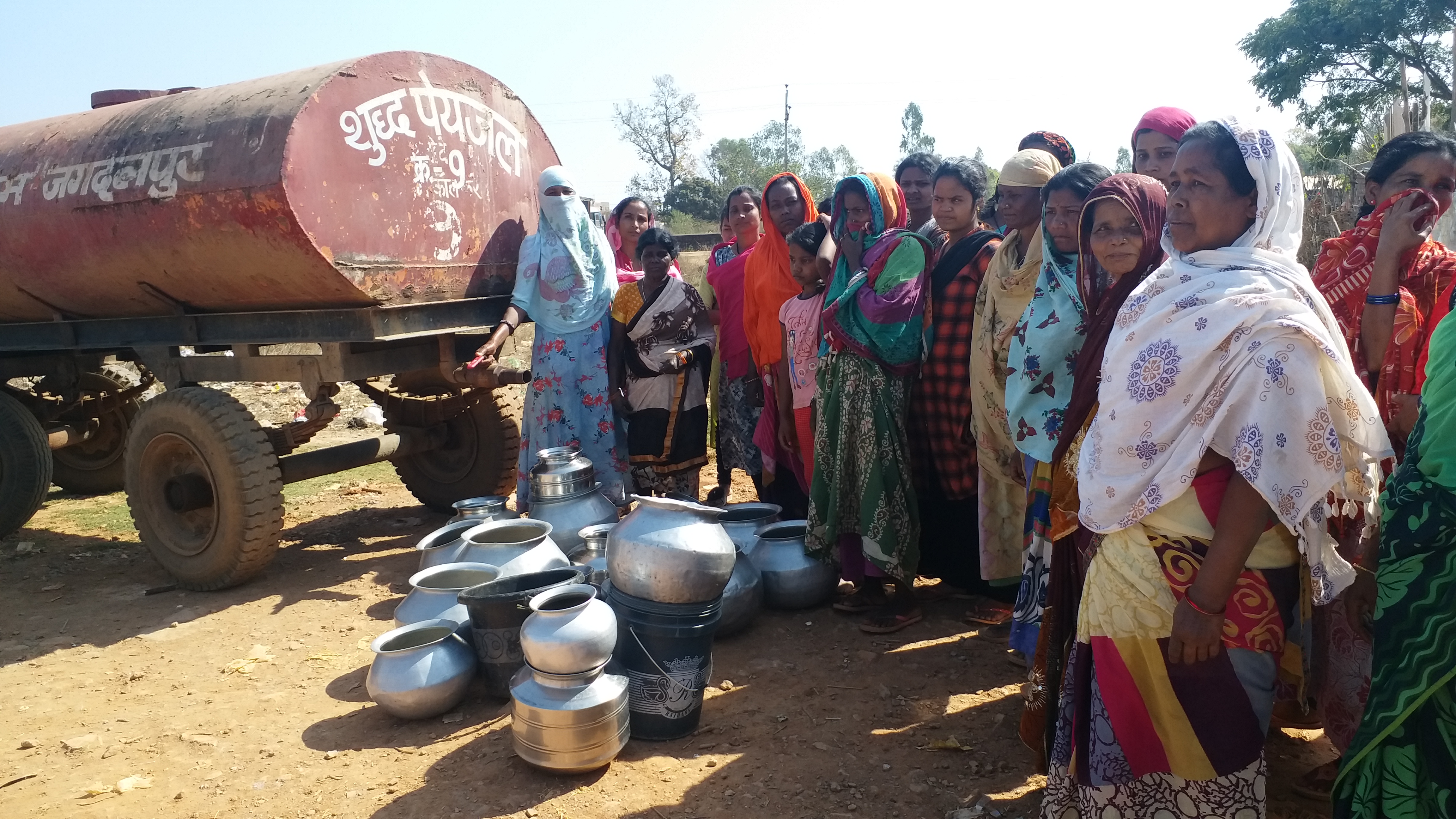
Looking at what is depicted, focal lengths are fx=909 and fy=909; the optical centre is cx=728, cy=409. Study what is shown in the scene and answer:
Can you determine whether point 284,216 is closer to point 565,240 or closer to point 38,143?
point 565,240

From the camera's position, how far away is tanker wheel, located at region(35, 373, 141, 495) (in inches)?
294

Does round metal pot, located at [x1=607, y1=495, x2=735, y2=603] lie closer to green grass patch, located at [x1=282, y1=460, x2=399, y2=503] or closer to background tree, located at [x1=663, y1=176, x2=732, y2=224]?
green grass patch, located at [x1=282, y1=460, x2=399, y2=503]

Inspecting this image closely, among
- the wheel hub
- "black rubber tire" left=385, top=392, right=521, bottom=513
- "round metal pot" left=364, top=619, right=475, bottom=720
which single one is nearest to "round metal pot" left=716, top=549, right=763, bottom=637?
"round metal pot" left=364, top=619, right=475, bottom=720

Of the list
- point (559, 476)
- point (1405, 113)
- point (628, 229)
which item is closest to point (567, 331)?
point (628, 229)

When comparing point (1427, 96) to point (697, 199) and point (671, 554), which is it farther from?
point (697, 199)

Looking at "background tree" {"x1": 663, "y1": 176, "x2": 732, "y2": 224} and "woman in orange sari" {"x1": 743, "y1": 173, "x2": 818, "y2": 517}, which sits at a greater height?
"background tree" {"x1": 663, "y1": 176, "x2": 732, "y2": 224}

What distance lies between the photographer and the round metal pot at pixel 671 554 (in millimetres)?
2979

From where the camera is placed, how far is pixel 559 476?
434cm

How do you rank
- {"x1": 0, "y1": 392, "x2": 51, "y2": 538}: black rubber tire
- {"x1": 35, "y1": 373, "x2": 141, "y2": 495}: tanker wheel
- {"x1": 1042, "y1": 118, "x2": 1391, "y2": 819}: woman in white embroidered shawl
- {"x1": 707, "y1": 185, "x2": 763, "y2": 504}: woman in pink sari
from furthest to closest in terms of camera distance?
{"x1": 35, "y1": 373, "x2": 141, "y2": 495}: tanker wheel → {"x1": 0, "y1": 392, "x2": 51, "y2": 538}: black rubber tire → {"x1": 707, "y1": 185, "x2": 763, "y2": 504}: woman in pink sari → {"x1": 1042, "y1": 118, "x2": 1391, "y2": 819}: woman in white embroidered shawl

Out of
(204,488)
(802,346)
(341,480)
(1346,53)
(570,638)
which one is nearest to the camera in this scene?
(570,638)

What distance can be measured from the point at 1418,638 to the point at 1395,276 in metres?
1.61

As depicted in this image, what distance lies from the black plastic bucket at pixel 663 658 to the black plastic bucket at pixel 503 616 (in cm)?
35

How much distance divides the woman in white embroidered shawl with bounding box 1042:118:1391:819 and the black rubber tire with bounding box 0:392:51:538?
6.75m

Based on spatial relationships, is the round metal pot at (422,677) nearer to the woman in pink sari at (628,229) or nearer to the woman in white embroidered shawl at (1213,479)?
the woman in white embroidered shawl at (1213,479)
